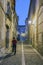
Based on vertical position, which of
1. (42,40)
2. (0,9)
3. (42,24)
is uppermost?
(0,9)

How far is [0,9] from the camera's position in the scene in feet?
59.7

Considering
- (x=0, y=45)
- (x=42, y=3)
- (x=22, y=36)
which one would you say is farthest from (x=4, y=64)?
(x=22, y=36)

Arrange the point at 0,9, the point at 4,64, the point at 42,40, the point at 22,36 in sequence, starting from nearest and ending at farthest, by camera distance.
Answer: the point at 4,64
the point at 0,9
the point at 42,40
the point at 22,36

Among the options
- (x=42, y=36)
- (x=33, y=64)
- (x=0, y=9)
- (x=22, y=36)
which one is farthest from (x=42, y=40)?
(x=22, y=36)

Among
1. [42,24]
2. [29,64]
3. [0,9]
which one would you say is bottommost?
[29,64]

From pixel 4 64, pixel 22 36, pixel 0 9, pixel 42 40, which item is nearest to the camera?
pixel 4 64

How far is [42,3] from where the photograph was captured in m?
20.1

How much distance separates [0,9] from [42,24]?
13.9 ft

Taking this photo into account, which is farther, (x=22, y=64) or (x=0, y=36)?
(x=0, y=36)

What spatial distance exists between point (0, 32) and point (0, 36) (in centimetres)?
37

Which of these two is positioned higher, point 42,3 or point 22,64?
point 42,3

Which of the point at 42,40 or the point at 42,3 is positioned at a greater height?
the point at 42,3

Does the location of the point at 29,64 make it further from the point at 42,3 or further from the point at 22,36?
the point at 22,36

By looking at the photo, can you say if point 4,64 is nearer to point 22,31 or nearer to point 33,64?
point 33,64
